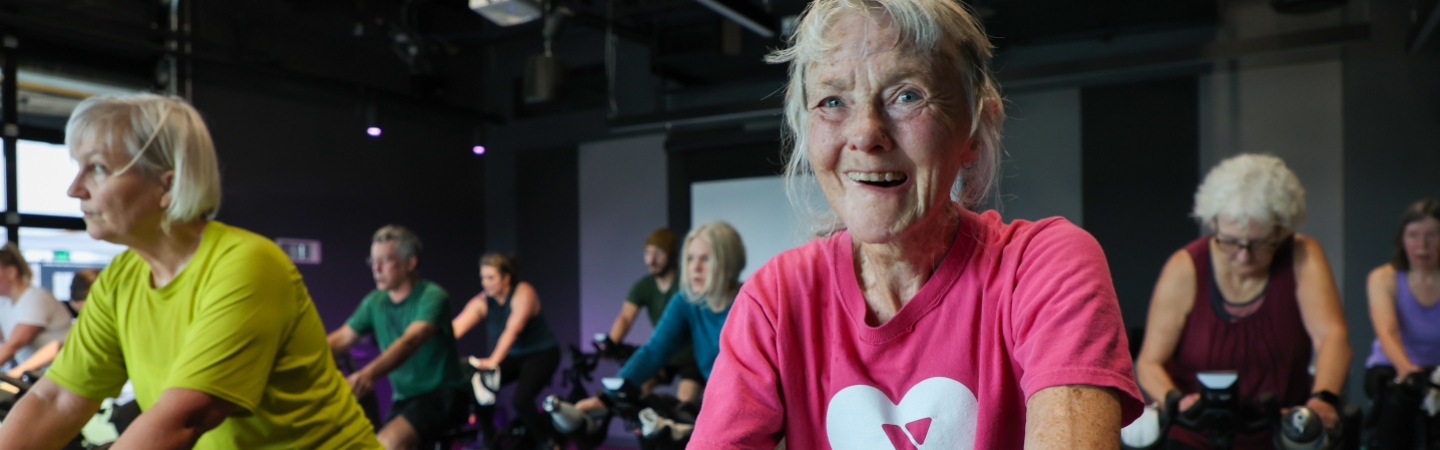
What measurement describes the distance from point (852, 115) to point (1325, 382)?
2.13m

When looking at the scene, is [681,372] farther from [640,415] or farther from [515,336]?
[515,336]

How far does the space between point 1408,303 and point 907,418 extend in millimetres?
3982

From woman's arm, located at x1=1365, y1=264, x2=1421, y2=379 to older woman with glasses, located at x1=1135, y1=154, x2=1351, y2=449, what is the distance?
1695mm

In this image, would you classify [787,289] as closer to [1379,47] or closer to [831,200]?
[831,200]

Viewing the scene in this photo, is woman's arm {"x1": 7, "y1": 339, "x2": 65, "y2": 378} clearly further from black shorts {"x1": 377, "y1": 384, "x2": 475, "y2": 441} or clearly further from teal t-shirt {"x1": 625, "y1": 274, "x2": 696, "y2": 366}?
teal t-shirt {"x1": 625, "y1": 274, "x2": 696, "y2": 366}

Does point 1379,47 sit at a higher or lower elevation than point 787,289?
higher

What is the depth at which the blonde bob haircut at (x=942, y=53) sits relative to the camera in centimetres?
88

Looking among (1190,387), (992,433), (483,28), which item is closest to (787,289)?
(992,433)

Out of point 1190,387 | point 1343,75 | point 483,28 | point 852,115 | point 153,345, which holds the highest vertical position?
point 483,28

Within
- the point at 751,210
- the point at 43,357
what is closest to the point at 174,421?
the point at 43,357

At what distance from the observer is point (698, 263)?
12.0ft

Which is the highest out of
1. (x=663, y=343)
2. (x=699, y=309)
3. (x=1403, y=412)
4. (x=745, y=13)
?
(x=745, y=13)

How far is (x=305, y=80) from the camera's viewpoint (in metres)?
6.64

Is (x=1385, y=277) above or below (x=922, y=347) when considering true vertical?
below
